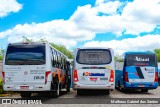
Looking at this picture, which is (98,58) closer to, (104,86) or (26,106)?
(104,86)

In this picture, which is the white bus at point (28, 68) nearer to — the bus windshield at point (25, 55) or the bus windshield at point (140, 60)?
the bus windshield at point (25, 55)

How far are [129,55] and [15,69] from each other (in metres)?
9.67

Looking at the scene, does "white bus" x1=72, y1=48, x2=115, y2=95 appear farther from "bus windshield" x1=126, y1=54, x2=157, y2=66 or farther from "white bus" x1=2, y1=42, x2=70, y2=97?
"bus windshield" x1=126, y1=54, x2=157, y2=66

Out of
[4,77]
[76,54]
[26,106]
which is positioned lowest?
[26,106]

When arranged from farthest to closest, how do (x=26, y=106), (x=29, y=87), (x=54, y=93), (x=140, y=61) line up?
(x=140, y=61) < (x=54, y=93) < (x=29, y=87) < (x=26, y=106)

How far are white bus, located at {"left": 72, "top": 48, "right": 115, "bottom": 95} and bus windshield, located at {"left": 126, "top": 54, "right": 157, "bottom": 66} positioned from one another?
4.25 meters

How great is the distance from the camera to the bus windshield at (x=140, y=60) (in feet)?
80.0

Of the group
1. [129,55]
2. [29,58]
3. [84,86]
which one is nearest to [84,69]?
[84,86]

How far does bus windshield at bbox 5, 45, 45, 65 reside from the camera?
57.2 ft

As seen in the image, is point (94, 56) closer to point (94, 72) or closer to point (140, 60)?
point (94, 72)

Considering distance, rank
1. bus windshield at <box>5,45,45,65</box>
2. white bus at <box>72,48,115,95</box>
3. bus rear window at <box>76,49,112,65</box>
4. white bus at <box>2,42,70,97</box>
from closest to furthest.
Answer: white bus at <box>2,42,70,97</box> < bus windshield at <box>5,45,45,65</box> < white bus at <box>72,48,115,95</box> < bus rear window at <box>76,49,112,65</box>

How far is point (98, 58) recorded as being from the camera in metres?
20.6

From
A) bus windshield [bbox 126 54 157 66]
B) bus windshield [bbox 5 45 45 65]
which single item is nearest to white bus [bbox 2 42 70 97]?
bus windshield [bbox 5 45 45 65]

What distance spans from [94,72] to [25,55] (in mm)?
4377
